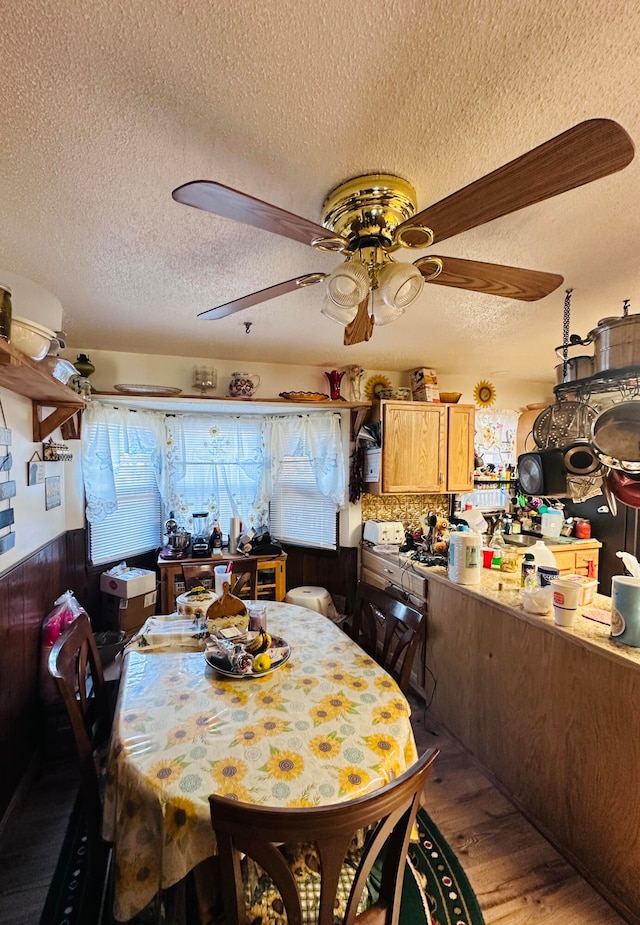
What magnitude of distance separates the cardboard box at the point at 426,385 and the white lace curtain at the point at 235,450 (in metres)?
0.78

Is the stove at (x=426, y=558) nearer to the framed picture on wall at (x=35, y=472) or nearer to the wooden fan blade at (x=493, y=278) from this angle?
the wooden fan blade at (x=493, y=278)

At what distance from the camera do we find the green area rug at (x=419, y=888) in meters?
1.33

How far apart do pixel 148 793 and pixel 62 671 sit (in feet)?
1.78

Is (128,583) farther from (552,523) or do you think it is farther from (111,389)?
(552,523)

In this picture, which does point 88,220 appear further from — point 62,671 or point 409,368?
point 409,368

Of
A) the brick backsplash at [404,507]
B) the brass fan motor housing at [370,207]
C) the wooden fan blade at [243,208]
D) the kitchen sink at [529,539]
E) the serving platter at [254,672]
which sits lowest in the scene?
the serving platter at [254,672]

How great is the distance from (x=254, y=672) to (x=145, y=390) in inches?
79.8

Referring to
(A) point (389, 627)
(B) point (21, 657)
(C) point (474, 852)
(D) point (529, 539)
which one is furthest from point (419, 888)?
(D) point (529, 539)

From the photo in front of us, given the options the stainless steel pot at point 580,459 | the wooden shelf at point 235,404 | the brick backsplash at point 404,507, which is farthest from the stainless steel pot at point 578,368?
the brick backsplash at point 404,507

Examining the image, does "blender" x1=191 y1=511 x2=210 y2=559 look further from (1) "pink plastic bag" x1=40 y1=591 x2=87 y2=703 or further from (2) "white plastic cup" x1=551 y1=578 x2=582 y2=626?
(2) "white plastic cup" x1=551 y1=578 x2=582 y2=626

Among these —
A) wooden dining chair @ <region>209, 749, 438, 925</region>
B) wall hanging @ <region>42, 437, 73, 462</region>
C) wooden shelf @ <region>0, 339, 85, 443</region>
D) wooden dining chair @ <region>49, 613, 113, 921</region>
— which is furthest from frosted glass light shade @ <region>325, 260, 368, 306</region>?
wall hanging @ <region>42, 437, 73, 462</region>

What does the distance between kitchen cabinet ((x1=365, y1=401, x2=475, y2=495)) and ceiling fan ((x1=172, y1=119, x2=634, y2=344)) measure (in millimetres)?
1864

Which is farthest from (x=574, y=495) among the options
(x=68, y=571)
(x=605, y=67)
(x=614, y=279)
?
(x=68, y=571)

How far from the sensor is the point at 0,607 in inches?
61.8
